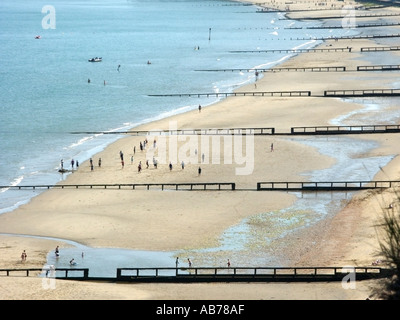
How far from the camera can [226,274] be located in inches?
1373

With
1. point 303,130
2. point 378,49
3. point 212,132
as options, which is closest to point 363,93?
point 303,130

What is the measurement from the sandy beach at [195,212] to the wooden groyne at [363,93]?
29.1 feet

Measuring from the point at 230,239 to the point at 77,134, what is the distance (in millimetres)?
34198

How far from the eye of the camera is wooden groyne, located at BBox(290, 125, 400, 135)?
65188mm

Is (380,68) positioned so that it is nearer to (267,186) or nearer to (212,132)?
(212,132)

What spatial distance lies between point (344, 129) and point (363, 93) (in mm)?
17599

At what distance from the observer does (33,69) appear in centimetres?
12712

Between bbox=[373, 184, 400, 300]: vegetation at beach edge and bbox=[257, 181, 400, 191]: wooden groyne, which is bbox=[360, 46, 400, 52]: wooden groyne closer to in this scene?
bbox=[257, 181, 400, 191]: wooden groyne

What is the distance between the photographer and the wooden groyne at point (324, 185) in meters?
49.4

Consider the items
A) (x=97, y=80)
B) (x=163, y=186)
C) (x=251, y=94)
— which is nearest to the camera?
(x=163, y=186)

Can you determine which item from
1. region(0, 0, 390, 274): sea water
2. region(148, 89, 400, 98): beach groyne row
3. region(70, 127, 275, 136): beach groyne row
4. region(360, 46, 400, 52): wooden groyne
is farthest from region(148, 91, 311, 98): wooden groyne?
region(360, 46, 400, 52): wooden groyne

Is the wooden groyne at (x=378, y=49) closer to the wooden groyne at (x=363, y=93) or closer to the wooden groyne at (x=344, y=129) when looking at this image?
the wooden groyne at (x=363, y=93)
